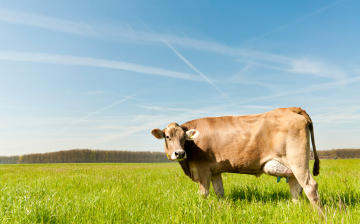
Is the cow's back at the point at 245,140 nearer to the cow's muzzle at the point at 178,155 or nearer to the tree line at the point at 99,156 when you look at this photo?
the cow's muzzle at the point at 178,155

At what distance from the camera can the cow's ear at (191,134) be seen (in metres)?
6.08

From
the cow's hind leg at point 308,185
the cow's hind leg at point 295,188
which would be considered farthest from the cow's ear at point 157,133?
the cow's hind leg at point 295,188

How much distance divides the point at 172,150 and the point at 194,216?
2.21 m

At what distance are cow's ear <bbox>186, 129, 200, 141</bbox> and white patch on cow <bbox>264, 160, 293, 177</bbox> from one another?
6.17 ft

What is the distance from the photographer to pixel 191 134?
616 centimetres

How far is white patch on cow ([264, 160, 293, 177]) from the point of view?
215 inches

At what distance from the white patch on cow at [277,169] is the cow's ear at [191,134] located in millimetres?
1882

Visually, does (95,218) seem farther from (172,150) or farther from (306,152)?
(306,152)

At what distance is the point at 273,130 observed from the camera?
5594 millimetres

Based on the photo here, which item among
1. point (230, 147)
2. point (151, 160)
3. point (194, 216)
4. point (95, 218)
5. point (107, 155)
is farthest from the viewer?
point (151, 160)

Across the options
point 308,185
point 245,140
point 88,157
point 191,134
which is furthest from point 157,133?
point 88,157

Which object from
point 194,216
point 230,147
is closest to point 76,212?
point 194,216

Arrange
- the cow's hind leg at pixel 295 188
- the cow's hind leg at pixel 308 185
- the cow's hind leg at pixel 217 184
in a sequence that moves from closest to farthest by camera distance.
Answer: the cow's hind leg at pixel 308 185, the cow's hind leg at pixel 295 188, the cow's hind leg at pixel 217 184

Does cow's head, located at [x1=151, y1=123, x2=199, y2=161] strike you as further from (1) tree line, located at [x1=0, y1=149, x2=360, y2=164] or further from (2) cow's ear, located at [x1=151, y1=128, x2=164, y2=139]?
(1) tree line, located at [x1=0, y1=149, x2=360, y2=164]
